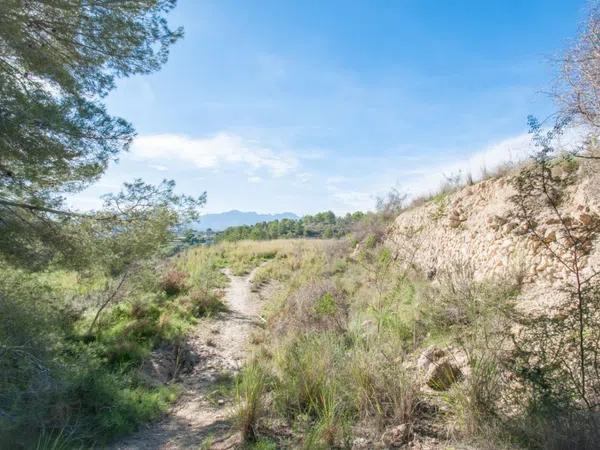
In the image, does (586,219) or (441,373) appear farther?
(586,219)

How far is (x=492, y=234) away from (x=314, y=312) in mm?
4128

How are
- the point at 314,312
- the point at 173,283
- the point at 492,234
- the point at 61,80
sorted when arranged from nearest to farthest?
the point at 61,80
the point at 314,312
the point at 492,234
the point at 173,283

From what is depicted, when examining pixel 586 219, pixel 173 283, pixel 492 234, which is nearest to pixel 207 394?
pixel 173 283

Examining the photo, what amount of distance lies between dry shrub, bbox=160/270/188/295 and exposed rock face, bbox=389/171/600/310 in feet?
22.7

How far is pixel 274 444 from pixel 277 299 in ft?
24.0

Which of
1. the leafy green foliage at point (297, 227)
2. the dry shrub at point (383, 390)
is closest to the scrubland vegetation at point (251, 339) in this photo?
the dry shrub at point (383, 390)

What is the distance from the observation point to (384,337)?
18.4 feet

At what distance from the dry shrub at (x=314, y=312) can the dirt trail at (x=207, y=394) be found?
111cm

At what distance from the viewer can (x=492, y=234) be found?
7.78 metres

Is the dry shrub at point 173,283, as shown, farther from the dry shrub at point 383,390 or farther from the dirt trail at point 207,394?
the dry shrub at point 383,390

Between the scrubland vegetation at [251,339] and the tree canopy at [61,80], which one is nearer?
the scrubland vegetation at [251,339]

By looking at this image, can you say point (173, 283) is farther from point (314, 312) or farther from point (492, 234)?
point (492, 234)

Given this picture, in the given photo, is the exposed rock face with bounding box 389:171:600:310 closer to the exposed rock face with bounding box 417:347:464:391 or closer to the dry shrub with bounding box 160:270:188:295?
the exposed rock face with bounding box 417:347:464:391

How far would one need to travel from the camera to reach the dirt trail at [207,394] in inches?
169
